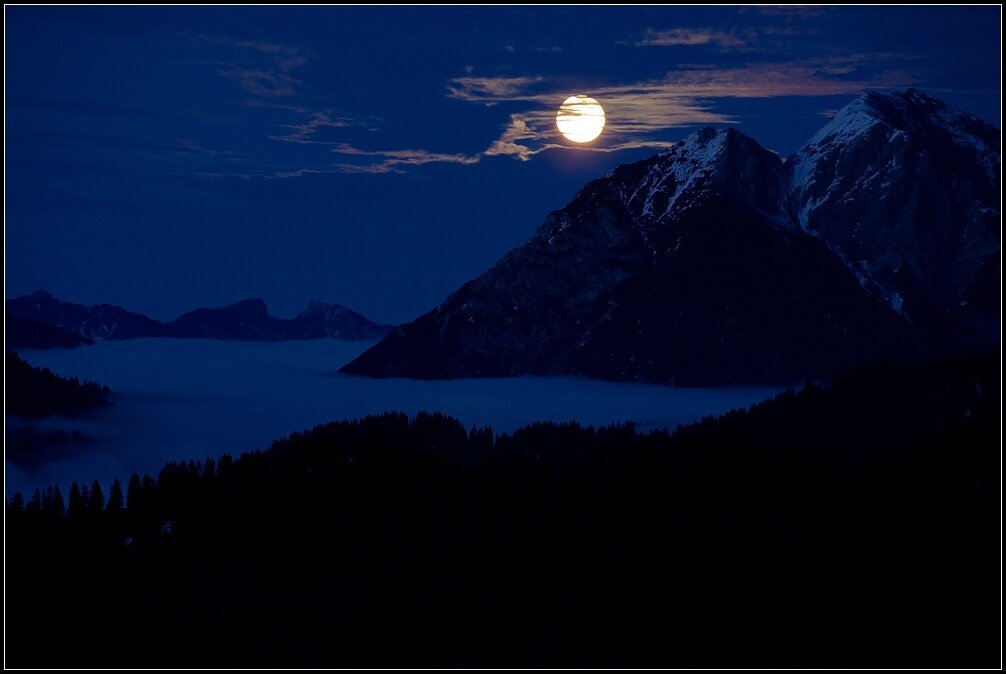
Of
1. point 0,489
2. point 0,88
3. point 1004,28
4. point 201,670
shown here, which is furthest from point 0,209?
point 1004,28

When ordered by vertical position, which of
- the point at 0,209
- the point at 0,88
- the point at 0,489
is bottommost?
the point at 0,489

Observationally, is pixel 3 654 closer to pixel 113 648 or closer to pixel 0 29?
pixel 113 648

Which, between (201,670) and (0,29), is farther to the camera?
(201,670)

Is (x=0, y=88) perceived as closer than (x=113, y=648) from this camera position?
Yes

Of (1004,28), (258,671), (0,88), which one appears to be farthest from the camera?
(258,671)

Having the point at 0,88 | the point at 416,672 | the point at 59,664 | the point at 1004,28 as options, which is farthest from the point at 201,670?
the point at 1004,28

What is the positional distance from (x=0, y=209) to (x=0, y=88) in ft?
66.2

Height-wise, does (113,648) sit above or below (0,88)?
below

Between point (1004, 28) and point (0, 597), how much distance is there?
628 ft

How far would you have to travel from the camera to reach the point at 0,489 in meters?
184

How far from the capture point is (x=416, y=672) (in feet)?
654

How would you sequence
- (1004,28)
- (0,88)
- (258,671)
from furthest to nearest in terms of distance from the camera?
(258,671) < (0,88) < (1004,28)

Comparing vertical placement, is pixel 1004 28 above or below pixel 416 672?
above

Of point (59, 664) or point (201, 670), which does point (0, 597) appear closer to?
point (59, 664)
